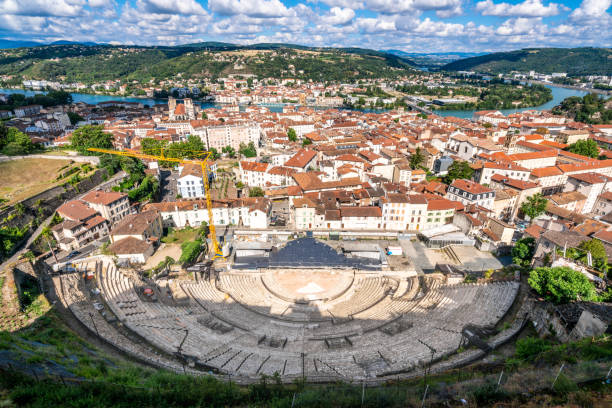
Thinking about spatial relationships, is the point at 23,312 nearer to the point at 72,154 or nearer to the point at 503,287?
the point at 503,287

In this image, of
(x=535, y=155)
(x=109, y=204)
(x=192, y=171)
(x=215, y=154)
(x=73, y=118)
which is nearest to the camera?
(x=109, y=204)

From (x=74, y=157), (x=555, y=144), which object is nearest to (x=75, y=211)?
(x=74, y=157)

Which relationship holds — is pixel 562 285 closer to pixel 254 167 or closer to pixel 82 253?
pixel 82 253

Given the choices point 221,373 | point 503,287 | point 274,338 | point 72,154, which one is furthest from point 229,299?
point 72,154

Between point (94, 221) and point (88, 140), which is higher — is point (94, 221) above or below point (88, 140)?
below

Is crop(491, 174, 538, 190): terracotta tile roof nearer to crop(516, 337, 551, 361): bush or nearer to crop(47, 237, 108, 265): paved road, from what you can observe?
crop(516, 337, 551, 361): bush
